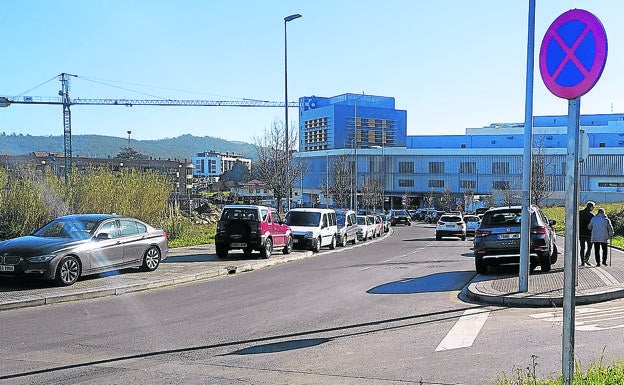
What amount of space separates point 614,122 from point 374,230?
281 ft

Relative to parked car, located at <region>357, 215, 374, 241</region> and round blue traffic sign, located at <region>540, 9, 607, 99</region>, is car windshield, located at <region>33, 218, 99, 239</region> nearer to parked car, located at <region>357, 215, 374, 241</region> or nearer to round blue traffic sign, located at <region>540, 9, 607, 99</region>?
round blue traffic sign, located at <region>540, 9, 607, 99</region>

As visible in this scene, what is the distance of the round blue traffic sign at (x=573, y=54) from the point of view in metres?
4.49

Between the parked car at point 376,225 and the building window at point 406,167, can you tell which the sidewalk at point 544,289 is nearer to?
the parked car at point 376,225

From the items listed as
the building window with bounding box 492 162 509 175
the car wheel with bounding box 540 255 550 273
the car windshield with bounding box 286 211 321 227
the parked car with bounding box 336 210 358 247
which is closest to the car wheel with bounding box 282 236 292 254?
the car windshield with bounding box 286 211 321 227

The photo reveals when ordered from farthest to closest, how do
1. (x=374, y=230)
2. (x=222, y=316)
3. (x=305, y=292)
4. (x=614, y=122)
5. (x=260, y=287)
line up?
(x=614, y=122) → (x=374, y=230) → (x=260, y=287) → (x=305, y=292) → (x=222, y=316)

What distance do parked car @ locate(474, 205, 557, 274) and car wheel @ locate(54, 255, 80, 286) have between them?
989cm

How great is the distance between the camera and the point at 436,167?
104562 mm

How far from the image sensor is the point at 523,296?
11.5 meters

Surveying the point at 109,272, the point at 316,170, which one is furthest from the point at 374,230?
the point at 316,170

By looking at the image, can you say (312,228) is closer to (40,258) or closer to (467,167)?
(40,258)

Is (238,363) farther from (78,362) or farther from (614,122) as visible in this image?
(614,122)

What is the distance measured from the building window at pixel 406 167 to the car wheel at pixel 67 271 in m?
94.7

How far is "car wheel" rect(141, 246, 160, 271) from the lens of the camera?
1609cm

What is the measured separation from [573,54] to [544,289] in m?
8.79
